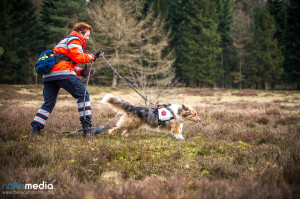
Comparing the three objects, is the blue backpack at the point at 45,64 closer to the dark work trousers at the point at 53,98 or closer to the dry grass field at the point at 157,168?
the dark work trousers at the point at 53,98

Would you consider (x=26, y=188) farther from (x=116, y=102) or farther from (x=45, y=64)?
(x=116, y=102)

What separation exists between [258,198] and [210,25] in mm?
34161

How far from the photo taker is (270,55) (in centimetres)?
2884

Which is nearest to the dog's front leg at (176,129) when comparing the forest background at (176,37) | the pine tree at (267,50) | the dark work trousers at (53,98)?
the dark work trousers at (53,98)

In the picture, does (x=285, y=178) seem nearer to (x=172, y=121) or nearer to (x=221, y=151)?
(x=221, y=151)

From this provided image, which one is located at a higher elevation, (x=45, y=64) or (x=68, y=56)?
(x=68, y=56)

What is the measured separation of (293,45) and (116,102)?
36.1 metres

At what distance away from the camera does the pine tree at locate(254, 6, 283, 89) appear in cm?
2858

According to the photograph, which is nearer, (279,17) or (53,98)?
(53,98)

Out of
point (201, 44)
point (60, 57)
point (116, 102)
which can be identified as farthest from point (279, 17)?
point (60, 57)

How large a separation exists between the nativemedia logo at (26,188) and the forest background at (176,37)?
21302 millimetres

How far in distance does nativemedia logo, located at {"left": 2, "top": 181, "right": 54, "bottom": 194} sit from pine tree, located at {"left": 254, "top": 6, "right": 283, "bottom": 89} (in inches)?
1303

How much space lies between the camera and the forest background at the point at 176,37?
80.5 feet

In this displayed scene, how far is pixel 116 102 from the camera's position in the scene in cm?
473
